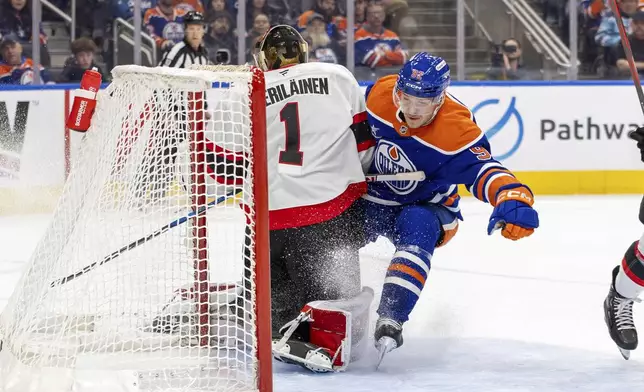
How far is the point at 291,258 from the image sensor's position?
9.74 ft

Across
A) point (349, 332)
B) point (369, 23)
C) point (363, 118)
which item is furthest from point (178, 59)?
point (349, 332)

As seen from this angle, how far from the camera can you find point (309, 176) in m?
2.93

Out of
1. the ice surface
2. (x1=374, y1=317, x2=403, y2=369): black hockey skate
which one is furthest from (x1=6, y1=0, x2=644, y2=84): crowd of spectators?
(x1=374, y1=317, x2=403, y2=369): black hockey skate

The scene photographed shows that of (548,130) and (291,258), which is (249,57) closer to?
(548,130)

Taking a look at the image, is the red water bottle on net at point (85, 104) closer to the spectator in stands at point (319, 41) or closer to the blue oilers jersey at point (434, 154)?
the blue oilers jersey at point (434, 154)

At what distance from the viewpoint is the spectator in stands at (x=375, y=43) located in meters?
6.82

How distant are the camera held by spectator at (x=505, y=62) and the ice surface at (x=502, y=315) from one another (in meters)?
1.46

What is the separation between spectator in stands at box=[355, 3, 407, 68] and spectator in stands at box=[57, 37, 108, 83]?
5.18ft

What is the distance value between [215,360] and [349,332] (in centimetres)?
37

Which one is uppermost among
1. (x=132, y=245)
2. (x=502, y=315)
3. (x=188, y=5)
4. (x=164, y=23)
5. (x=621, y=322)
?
(x=188, y=5)

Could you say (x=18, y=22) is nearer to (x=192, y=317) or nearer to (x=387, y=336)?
(x=192, y=317)

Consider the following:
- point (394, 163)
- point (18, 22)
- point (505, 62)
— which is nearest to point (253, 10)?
point (18, 22)

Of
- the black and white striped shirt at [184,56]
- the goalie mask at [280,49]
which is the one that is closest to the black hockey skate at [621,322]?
the goalie mask at [280,49]

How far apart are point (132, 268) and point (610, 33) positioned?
5216 millimetres
